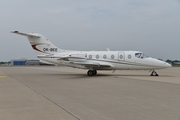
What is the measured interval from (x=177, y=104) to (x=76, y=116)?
11.6 ft

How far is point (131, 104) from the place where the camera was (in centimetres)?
711

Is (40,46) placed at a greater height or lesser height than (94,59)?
greater

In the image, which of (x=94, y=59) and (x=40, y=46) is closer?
(x=94, y=59)

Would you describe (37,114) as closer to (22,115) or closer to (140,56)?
(22,115)

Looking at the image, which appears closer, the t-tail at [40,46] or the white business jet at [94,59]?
the white business jet at [94,59]

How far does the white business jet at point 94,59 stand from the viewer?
813 inches

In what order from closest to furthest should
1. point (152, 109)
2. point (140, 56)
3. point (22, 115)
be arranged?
point (22, 115) → point (152, 109) → point (140, 56)

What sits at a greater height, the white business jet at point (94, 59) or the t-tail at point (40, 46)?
the t-tail at point (40, 46)

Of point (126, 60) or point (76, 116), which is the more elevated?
point (126, 60)

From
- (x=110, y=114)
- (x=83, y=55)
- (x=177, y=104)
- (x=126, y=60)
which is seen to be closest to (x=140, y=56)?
(x=126, y=60)

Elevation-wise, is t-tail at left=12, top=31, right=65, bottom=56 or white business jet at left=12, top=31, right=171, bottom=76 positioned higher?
t-tail at left=12, top=31, right=65, bottom=56

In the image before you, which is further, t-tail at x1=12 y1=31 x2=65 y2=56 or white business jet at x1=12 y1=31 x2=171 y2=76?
t-tail at x1=12 y1=31 x2=65 y2=56

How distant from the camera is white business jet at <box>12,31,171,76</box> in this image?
67.8 feet

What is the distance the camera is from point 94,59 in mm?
21609
